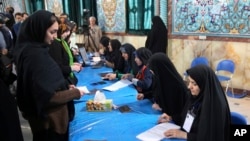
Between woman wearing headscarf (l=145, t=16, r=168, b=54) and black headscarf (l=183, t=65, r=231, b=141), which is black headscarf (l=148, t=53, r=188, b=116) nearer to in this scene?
black headscarf (l=183, t=65, r=231, b=141)

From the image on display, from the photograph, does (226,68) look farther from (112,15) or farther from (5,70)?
(5,70)

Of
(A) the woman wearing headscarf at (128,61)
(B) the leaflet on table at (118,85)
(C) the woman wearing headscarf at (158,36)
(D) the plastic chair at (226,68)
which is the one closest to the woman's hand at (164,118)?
(B) the leaflet on table at (118,85)

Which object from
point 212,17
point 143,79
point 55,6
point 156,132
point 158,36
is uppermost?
point 55,6

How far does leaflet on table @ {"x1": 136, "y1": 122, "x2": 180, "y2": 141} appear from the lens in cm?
181

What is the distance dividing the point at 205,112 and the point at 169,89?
70 centimetres

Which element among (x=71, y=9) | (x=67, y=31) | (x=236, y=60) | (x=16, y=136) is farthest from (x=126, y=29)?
(x=16, y=136)

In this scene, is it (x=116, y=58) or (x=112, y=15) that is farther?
(x=112, y=15)

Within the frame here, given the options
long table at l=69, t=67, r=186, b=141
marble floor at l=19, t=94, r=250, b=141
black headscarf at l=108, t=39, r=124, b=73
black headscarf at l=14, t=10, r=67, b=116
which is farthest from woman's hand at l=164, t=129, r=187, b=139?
black headscarf at l=108, t=39, r=124, b=73

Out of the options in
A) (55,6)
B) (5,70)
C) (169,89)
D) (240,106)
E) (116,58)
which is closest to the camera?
(5,70)

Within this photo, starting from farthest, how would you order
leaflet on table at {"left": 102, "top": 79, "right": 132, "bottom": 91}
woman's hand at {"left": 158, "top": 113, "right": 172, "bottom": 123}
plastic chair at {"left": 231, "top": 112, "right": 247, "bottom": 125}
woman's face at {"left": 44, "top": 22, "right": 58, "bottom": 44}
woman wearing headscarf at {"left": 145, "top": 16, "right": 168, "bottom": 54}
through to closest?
1. woman wearing headscarf at {"left": 145, "top": 16, "right": 168, "bottom": 54}
2. leaflet on table at {"left": 102, "top": 79, "right": 132, "bottom": 91}
3. woman's hand at {"left": 158, "top": 113, "right": 172, "bottom": 123}
4. plastic chair at {"left": 231, "top": 112, "right": 247, "bottom": 125}
5. woman's face at {"left": 44, "top": 22, "right": 58, "bottom": 44}

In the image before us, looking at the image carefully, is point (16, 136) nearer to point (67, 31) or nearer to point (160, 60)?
point (160, 60)

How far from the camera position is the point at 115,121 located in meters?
2.11

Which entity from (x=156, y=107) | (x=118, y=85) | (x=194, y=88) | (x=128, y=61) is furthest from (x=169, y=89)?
(x=128, y=61)

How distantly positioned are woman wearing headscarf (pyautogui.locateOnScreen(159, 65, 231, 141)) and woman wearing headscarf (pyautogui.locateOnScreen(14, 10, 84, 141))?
2.56 feet
